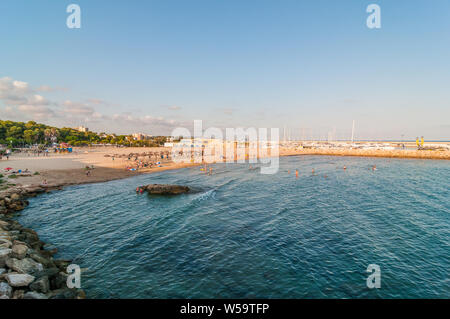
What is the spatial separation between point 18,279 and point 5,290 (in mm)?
931

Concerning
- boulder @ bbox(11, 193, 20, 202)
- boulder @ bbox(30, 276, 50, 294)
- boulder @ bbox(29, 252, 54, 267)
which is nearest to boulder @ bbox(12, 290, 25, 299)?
boulder @ bbox(30, 276, 50, 294)

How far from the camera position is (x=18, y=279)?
10789mm

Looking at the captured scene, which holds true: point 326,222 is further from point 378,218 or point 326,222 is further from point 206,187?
point 206,187

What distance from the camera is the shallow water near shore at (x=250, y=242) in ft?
41.6

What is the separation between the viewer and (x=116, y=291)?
12.1 m

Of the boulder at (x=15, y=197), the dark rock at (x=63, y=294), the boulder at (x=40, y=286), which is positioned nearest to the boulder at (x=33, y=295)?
the dark rock at (x=63, y=294)

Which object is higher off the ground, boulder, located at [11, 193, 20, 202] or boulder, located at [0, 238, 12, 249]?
boulder, located at [11, 193, 20, 202]

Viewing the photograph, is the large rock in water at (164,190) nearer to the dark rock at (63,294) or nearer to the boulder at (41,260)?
the boulder at (41,260)

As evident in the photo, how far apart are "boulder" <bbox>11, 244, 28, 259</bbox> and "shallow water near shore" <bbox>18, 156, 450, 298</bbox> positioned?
Answer: 103 inches

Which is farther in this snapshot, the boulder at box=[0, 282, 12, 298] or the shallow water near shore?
the shallow water near shore

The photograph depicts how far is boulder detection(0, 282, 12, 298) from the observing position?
9751 millimetres

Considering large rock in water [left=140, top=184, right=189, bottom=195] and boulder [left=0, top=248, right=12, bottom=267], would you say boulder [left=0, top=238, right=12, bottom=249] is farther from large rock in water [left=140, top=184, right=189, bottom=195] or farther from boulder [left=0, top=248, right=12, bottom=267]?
large rock in water [left=140, top=184, right=189, bottom=195]

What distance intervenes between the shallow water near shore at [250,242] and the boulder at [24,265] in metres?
2.64

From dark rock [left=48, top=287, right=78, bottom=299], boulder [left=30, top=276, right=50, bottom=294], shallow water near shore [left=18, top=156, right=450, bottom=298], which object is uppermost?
boulder [left=30, top=276, right=50, bottom=294]
